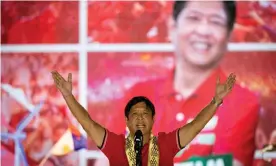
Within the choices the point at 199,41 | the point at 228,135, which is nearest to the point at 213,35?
the point at 199,41

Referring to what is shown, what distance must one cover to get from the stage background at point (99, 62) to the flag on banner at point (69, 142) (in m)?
0.03

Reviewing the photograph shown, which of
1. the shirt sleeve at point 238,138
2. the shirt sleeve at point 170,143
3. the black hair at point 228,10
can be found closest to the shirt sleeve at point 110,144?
the shirt sleeve at point 170,143

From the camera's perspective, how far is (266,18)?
11.0 ft

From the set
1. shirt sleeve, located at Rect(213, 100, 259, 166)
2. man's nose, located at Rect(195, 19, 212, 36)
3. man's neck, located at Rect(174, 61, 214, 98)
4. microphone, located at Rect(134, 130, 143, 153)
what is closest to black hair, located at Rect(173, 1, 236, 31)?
man's nose, located at Rect(195, 19, 212, 36)

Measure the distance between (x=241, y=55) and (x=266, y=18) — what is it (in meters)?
0.30

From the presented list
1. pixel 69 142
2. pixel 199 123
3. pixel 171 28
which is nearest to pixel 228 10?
pixel 171 28

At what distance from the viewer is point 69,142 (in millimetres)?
3322

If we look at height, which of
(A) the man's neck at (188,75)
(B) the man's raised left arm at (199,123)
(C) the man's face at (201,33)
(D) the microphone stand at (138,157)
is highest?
(C) the man's face at (201,33)

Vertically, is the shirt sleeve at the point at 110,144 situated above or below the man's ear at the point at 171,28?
below

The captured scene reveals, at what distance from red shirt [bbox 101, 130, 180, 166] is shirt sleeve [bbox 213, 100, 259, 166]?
56.3 inches

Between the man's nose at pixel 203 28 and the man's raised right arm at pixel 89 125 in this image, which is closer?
the man's raised right arm at pixel 89 125

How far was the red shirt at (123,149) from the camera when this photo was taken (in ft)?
6.13

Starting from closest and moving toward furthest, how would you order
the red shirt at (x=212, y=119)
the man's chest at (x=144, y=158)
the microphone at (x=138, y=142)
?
the microphone at (x=138, y=142)
the man's chest at (x=144, y=158)
the red shirt at (x=212, y=119)

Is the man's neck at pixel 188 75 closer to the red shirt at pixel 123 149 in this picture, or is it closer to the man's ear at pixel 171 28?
the man's ear at pixel 171 28
